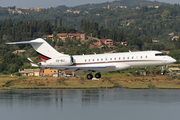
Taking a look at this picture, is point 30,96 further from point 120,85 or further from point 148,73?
point 148,73

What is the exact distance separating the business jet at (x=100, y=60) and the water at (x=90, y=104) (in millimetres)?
7904

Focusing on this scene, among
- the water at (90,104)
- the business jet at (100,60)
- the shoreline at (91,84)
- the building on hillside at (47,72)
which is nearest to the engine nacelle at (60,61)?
the business jet at (100,60)

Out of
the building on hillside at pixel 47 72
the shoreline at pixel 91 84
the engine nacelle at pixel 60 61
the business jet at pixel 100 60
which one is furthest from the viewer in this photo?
the building on hillside at pixel 47 72

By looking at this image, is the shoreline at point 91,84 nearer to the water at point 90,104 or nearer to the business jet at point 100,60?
the water at point 90,104

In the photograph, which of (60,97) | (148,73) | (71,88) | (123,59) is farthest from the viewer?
(148,73)

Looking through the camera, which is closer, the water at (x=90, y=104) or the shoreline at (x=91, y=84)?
the water at (x=90, y=104)

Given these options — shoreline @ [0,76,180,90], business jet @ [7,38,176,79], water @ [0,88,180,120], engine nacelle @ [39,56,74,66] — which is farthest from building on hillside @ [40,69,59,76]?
engine nacelle @ [39,56,74,66]

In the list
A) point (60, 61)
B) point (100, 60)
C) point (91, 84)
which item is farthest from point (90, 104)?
point (91, 84)

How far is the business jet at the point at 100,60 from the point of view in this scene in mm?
52094

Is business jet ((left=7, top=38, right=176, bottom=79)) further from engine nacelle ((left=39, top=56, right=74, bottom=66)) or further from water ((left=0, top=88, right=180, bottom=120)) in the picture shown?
water ((left=0, top=88, right=180, bottom=120))

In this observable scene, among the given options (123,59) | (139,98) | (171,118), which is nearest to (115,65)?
(123,59)

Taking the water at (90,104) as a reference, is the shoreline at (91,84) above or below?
above

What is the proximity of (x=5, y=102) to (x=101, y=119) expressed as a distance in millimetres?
23620

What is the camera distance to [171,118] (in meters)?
53.7
